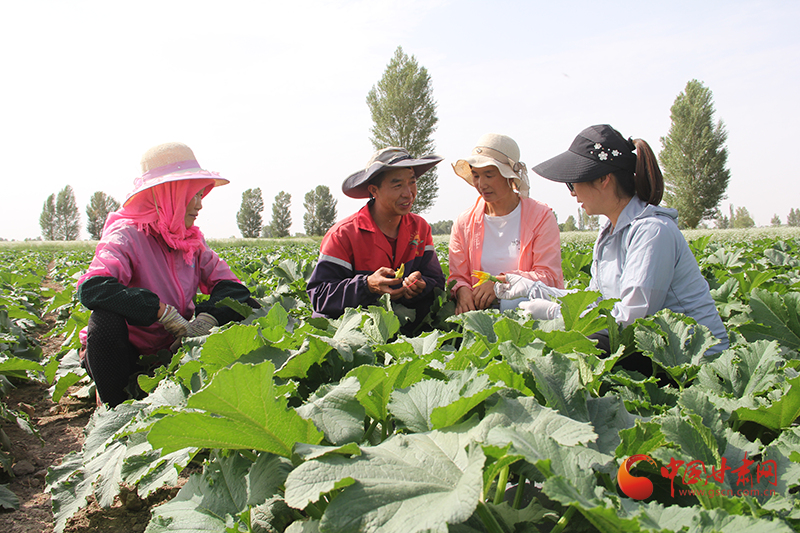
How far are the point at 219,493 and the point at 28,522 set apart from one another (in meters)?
1.95

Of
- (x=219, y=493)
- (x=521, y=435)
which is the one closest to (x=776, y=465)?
(x=521, y=435)

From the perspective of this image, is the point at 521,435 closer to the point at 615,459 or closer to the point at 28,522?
the point at 615,459

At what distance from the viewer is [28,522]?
2.33 metres

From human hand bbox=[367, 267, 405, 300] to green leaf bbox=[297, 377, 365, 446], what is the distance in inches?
79.0

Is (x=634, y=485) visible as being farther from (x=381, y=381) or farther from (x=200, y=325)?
(x=200, y=325)

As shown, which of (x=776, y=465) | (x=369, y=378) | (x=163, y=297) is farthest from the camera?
(x=163, y=297)

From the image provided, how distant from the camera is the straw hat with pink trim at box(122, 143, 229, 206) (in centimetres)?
314

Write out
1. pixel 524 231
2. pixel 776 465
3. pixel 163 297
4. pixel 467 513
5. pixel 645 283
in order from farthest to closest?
pixel 524 231, pixel 163 297, pixel 645 283, pixel 776 465, pixel 467 513

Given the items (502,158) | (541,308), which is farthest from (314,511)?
(502,158)

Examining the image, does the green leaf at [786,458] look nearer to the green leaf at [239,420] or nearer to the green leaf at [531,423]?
the green leaf at [531,423]

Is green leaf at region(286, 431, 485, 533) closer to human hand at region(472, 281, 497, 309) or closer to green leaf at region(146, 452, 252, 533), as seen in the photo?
green leaf at region(146, 452, 252, 533)

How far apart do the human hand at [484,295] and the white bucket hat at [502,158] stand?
2.86 ft

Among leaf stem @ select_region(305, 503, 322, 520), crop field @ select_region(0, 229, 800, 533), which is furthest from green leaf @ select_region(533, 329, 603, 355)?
leaf stem @ select_region(305, 503, 322, 520)

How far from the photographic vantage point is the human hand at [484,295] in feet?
11.2
